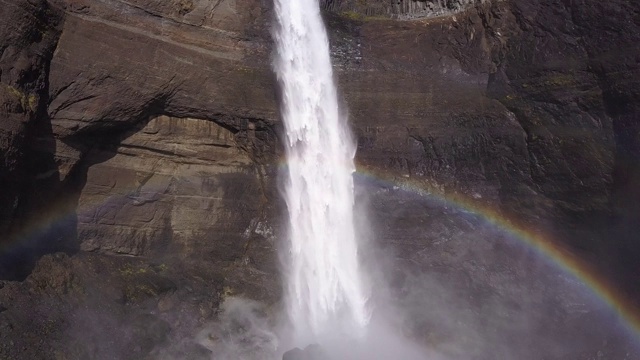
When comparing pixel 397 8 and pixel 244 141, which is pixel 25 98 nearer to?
pixel 244 141

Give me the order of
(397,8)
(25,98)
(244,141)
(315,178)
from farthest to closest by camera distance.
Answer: (397,8) → (315,178) → (244,141) → (25,98)

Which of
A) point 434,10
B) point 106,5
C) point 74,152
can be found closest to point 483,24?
point 434,10

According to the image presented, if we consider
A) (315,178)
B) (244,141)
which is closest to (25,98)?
(244,141)

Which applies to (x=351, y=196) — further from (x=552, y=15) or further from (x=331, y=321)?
(x=552, y=15)

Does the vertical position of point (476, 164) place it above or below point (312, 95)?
below

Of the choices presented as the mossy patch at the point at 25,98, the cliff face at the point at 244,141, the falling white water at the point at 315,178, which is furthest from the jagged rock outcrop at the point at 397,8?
the mossy patch at the point at 25,98

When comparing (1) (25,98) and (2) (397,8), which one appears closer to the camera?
(1) (25,98)

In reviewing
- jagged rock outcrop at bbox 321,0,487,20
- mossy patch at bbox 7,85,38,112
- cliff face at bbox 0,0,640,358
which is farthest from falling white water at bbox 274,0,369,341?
mossy patch at bbox 7,85,38,112

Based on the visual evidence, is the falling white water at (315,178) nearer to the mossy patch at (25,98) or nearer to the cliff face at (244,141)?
the cliff face at (244,141)
